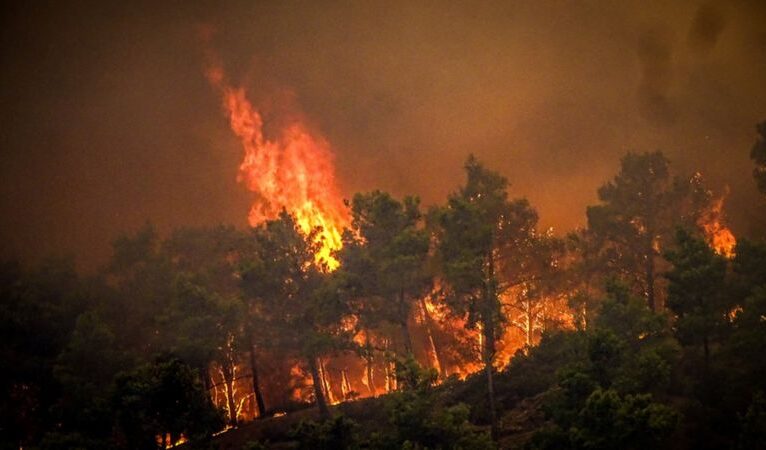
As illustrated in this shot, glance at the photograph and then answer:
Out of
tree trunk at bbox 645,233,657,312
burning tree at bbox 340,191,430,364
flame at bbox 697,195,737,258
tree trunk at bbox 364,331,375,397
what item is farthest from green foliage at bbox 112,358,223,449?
flame at bbox 697,195,737,258

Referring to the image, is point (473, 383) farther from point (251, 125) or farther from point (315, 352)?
point (251, 125)

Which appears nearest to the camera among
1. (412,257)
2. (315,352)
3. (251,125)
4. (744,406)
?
(744,406)

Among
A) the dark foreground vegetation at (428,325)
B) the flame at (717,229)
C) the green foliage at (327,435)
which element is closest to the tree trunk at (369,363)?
the dark foreground vegetation at (428,325)

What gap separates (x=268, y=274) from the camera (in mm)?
31609

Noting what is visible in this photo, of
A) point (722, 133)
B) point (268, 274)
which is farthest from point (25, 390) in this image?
point (722, 133)

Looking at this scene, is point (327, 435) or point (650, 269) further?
point (650, 269)

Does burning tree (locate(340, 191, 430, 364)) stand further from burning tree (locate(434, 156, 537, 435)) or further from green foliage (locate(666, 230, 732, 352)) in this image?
green foliage (locate(666, 230, 732, 352))

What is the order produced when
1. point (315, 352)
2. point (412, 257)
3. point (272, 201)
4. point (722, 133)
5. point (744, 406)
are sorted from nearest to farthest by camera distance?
point (744, 406) → point (412, 257) → point (315, 352) → point (272, 201) → point (722, 133)

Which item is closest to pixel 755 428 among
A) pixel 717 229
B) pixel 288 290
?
pixel 288 290

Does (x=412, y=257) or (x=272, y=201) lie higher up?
(x=272, y=201)

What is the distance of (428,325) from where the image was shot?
137ft

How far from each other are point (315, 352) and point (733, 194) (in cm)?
7109

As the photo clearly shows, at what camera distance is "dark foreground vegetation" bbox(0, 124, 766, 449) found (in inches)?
699

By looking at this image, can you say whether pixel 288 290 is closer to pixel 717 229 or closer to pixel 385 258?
pixel 385 258
